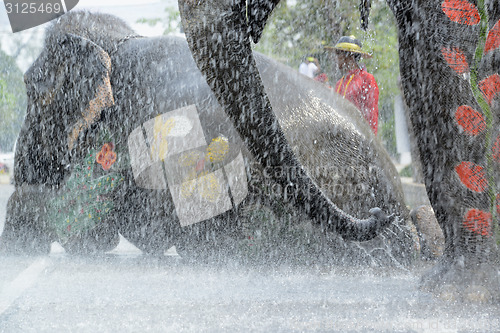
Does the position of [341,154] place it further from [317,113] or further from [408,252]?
[408,252]

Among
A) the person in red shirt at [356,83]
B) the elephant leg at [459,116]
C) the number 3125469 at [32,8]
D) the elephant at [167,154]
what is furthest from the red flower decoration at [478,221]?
the number 3125469 at [32,8]

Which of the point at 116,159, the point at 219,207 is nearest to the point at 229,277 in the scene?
the point at 219,207

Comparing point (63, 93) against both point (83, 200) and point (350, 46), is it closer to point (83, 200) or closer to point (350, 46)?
point (83, 200)

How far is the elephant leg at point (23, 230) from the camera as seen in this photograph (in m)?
3.67

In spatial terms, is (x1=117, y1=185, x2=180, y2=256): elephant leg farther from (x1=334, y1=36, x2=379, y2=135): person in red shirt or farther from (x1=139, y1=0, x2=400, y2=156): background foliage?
(x1=139, y1=0, x2=400, y2=156): background foliage

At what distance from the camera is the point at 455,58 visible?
94.4 inches

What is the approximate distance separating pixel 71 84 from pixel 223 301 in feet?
4.78

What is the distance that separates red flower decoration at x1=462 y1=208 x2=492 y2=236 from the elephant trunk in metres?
0.61

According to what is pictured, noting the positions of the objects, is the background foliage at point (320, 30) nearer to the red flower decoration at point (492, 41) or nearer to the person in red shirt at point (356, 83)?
the person in red shirt at point (356, 83)

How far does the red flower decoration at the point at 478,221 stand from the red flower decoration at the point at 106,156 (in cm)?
160

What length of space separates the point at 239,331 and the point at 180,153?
1317 millimetres

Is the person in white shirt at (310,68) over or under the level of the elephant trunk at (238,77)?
under

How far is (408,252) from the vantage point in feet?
10.5

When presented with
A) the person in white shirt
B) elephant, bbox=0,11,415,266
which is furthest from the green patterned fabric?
the person in white shirt
